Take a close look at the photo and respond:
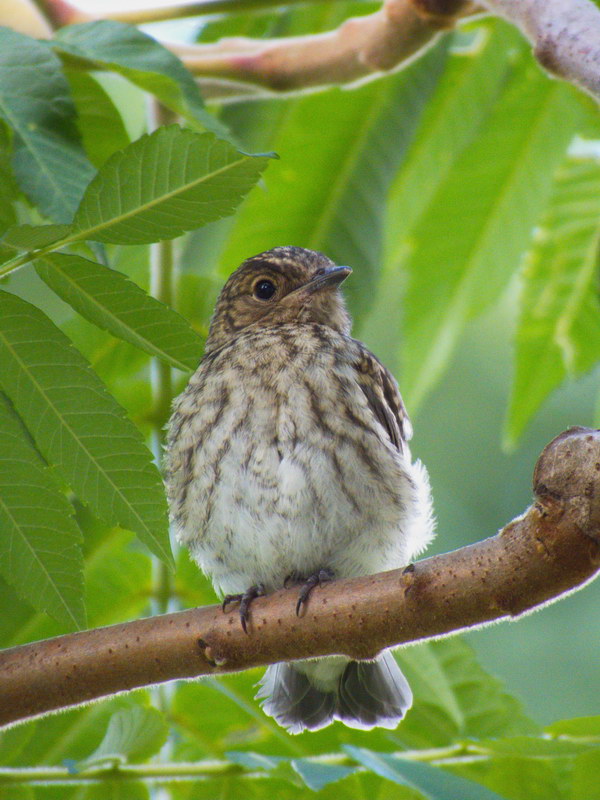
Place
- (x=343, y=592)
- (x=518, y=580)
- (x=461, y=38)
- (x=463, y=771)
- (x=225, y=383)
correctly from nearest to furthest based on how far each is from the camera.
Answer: (x=518, y=580) < (x=343, y=592) < (x=463, y=771) < (x=225, y=383) < (x=461, y=38)

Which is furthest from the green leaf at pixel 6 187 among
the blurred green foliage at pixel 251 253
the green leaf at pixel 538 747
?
the green leaf at pixel 538 747

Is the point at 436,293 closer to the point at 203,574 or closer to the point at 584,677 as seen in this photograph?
the point at 203,574

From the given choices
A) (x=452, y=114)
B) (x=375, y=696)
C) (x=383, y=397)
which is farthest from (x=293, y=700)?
(x=452, y=114)

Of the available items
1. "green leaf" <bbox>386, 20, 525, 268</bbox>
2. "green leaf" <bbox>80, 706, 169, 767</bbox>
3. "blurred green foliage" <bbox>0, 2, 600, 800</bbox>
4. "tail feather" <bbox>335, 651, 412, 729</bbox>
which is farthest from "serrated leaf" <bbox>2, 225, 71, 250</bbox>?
"green leaf" <bbox>386, 20, 525, 268</bbox>

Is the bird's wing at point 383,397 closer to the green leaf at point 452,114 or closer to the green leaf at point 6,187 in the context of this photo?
the green leaf at point 452,114

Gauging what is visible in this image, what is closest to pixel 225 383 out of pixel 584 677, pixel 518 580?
pixel 518 580

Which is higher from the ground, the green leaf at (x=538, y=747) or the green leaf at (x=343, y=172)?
the green leaf at (x=343, y=172)

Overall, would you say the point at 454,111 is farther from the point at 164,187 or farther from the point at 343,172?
the point at 164,187
